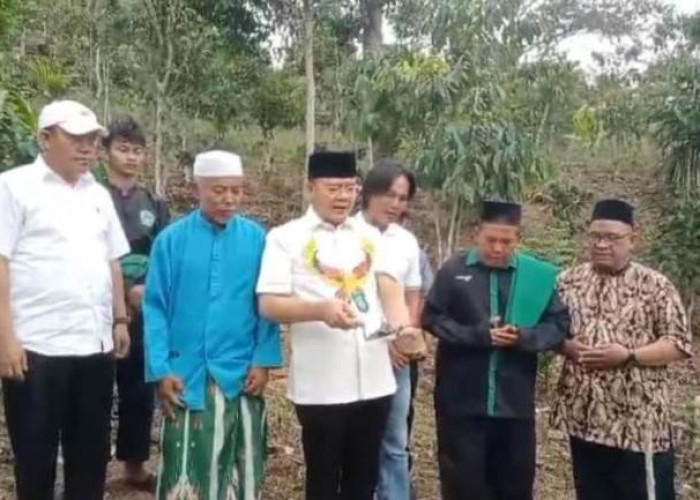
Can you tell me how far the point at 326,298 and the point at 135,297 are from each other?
101 centimetres

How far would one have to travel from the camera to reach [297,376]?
334 cm

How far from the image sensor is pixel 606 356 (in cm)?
344

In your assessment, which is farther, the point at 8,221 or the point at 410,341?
the point at 410,341

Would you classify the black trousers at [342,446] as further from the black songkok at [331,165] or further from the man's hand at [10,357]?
the man's hand at [10,357]

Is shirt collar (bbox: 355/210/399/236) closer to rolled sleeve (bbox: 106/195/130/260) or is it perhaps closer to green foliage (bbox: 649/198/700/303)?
rolled sleeve (bbox: 106/195/130/260)

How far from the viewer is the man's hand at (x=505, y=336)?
3490 millimetres

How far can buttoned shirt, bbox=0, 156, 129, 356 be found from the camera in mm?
3225

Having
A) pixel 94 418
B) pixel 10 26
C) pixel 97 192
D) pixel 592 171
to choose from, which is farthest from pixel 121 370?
pixel 592 171

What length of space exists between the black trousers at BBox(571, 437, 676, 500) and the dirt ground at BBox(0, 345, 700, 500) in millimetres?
1150

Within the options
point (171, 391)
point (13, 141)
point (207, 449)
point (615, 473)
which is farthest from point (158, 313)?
point (13, 141)

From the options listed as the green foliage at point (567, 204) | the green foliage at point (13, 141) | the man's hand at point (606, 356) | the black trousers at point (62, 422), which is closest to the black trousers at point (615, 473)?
the man's hand at point (606, 356)

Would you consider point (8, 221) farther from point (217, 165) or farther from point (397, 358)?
point (397, 358)

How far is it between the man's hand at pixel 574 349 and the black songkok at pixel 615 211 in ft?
1.45

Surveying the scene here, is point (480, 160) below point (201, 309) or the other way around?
the other way around
